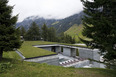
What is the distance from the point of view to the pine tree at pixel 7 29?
692 centimetres

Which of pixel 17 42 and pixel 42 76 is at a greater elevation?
pixel 17 42

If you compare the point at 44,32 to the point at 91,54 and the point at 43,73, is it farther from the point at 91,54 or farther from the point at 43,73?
the point at 43,73

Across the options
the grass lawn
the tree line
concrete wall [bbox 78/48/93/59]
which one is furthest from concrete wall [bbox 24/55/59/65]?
the tree line

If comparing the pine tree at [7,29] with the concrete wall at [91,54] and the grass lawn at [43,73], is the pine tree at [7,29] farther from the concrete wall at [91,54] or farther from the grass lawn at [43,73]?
the concrete wall at [91,54]

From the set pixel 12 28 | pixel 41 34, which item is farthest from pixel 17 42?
pixel 41 34

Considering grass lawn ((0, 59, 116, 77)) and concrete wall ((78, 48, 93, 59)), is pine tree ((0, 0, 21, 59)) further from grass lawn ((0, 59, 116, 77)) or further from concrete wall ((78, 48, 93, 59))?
concrete wall ((78, 48, 93, 59))

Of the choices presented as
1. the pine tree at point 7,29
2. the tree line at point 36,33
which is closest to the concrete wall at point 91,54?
the pine tree at point 7,29

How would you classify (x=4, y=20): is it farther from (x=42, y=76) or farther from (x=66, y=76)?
(x=66, y=76)

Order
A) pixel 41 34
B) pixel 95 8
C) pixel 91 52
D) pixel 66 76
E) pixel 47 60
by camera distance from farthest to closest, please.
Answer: pixel 41 34, pixel 91 52, pixel 47 60, pixel 95 8, pixel 66 76

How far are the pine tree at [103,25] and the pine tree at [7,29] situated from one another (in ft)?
21.5

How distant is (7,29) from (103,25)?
25.7ft

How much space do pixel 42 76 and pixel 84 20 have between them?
18.0 ft

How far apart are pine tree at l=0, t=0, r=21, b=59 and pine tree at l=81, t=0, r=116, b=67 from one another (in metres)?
6.54

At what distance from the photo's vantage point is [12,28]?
7.54 metres
